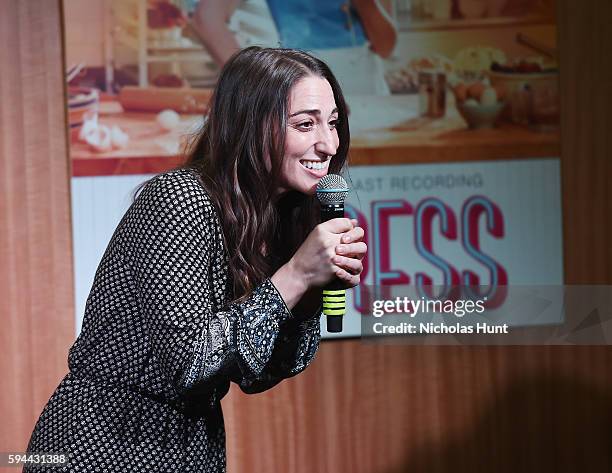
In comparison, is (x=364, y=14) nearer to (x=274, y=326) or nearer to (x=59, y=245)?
(x=59, y=245)

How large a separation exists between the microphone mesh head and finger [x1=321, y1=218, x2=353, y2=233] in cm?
9

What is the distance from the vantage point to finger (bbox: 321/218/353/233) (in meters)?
1.15

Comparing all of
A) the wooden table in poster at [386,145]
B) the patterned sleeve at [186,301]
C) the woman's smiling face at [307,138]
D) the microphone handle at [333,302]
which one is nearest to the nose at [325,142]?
the woman's smiling face at [307,138]

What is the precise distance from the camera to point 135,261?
1.18 meters

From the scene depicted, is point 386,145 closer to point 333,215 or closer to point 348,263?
A: point 333,215

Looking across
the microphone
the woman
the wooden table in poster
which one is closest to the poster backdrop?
the wooden table in poster

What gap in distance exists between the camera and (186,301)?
1127 mm

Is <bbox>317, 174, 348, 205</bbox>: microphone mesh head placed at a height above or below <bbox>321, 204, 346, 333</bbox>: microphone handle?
above

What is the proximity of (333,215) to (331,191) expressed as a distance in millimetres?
34

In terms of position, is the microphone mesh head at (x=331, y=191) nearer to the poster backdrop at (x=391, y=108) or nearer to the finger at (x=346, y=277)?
the finger at (x=346, y=277)

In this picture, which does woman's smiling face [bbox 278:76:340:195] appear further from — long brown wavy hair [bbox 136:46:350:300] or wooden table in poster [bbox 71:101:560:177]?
wooden table in poster [bbox 71:101:560:177]

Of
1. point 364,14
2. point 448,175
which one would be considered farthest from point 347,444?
point 364,14

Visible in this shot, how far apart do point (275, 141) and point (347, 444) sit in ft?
5.23

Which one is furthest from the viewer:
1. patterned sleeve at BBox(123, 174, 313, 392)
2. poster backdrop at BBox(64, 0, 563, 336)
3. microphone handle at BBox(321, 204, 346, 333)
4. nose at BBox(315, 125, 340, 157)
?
poster backdrop at BBox(64, 0, 563, 336)
